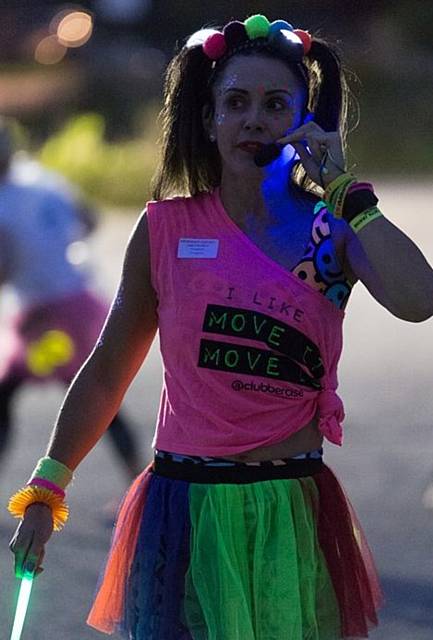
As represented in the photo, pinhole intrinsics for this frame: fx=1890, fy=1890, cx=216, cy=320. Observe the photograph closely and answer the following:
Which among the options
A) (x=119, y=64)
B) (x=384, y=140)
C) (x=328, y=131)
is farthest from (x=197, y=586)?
(x=119, y=64)

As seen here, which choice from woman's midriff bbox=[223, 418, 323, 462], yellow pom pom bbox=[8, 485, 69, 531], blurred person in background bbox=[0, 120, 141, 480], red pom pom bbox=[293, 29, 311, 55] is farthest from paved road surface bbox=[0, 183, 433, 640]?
red pom pom bbox=[293, 29, 311, 55]

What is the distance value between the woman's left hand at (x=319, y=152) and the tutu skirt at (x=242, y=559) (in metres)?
0.57

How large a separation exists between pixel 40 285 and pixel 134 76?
771 inches

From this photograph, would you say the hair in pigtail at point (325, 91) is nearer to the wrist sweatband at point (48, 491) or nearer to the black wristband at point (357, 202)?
the black wristband at point (357, 202)

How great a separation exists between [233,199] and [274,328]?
31cm

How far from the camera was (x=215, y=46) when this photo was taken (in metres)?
3.83

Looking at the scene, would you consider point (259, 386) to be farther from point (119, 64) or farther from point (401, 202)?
point (119, 64)

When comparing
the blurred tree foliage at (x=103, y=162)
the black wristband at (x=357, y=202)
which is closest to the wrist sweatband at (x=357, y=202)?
the black wristband at (x=357, y=202)

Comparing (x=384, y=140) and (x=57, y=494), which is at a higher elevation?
(x=384, y=140)

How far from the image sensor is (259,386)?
11.9 feet

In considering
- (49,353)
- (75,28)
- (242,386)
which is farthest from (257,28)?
(75,28)

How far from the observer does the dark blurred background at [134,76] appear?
22781 mm

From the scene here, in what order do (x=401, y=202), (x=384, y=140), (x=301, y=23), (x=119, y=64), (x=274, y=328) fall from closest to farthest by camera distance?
(x=274, y=328), (x=401, y=202), (x=384, y=140), (x=119, y=64), (x=301, y=23)

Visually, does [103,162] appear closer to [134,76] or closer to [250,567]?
[134,76]
